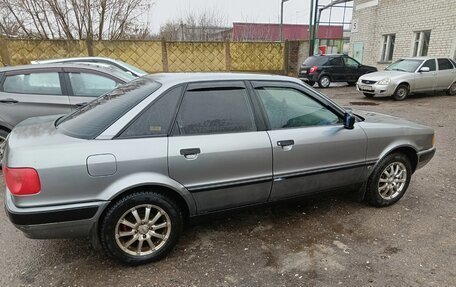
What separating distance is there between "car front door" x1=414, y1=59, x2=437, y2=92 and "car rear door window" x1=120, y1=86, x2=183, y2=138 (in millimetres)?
Result: 11309

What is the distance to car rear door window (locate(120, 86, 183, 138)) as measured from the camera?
2543mm

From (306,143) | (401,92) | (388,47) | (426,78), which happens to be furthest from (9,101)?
(388,47)

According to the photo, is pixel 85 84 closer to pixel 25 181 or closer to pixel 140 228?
pixel 25 181

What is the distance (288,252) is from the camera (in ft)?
9.52

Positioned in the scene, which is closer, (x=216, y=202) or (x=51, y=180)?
(x=51, y=180)

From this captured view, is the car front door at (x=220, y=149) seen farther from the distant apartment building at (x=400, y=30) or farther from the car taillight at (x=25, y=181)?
the distant apartment building at (x=400, y=30)

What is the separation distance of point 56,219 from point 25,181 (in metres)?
0.35

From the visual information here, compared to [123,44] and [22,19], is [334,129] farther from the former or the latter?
[22,19]

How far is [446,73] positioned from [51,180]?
1360 centimetres

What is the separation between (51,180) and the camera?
2260 millimetres

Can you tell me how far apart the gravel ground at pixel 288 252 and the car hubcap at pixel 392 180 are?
0.56ft

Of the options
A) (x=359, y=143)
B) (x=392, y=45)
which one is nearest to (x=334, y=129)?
(x=359, y=143)

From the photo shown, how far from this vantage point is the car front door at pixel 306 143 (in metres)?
3.01

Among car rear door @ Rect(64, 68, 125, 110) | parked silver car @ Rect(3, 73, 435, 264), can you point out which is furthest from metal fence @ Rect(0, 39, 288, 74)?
parked silver car @ Rect(3, 73, 435, 264)
